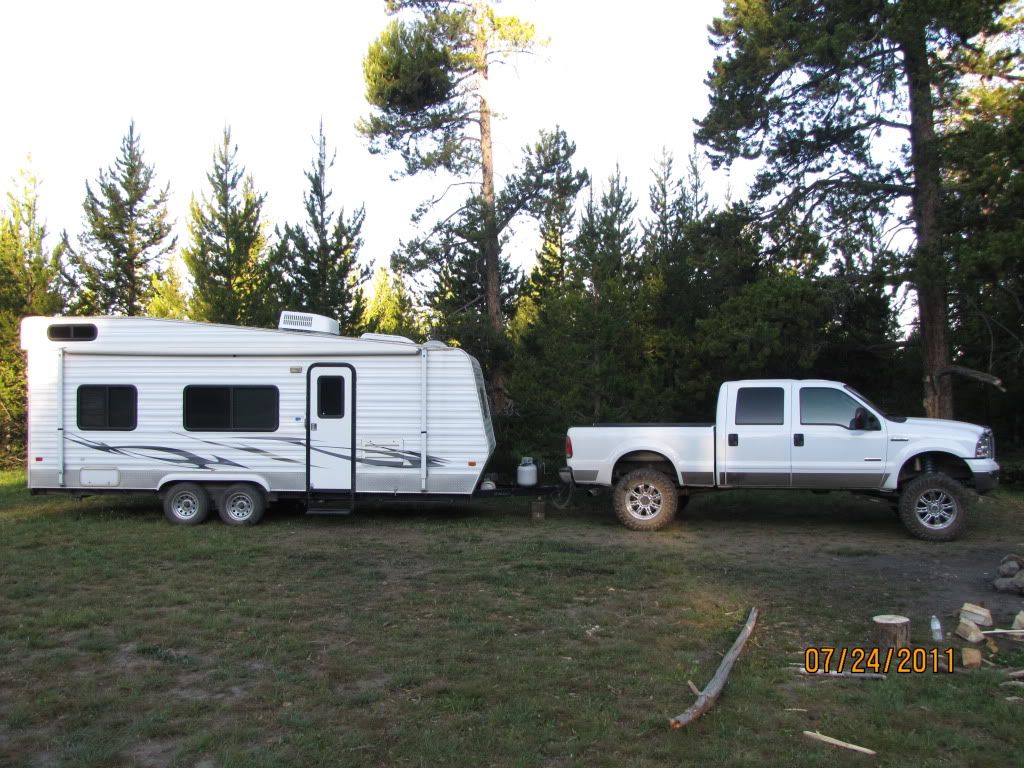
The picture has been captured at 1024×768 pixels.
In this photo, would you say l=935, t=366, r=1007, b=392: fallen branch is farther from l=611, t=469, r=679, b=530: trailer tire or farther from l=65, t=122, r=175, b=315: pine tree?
l=65, t=122, r=175, b=315: pine tree

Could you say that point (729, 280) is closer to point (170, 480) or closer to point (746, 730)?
point (170, 480)

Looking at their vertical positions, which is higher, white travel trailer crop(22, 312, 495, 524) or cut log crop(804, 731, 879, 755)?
white travel trailer crop(22, 312, 495, 524)

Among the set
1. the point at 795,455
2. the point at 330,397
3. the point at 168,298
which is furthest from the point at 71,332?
the point at 168,298

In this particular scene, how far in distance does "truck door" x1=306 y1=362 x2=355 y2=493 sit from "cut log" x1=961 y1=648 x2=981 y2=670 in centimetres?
770

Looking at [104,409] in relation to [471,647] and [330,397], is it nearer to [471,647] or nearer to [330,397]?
[330,397]

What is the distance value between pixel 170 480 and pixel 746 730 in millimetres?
9019

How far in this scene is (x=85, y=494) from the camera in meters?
11.0

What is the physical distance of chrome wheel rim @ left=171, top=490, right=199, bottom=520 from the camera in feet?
36.0

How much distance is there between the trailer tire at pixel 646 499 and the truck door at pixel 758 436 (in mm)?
791

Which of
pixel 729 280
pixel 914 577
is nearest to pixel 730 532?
pixel 914 577

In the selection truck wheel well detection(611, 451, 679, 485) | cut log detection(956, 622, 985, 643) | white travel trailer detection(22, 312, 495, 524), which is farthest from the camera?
white travel trailer detection(22, 312, 495, 524)

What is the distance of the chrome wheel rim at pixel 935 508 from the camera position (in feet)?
31.5

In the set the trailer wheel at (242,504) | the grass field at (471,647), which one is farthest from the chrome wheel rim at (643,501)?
the trailer wheel at (242,504)

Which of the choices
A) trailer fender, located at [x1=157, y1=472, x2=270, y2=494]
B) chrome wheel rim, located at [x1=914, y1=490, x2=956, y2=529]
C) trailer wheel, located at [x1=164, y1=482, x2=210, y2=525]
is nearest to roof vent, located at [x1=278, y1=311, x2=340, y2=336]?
trailer fender, located at [x1=157, y1=472, x2=270, y2=494]
